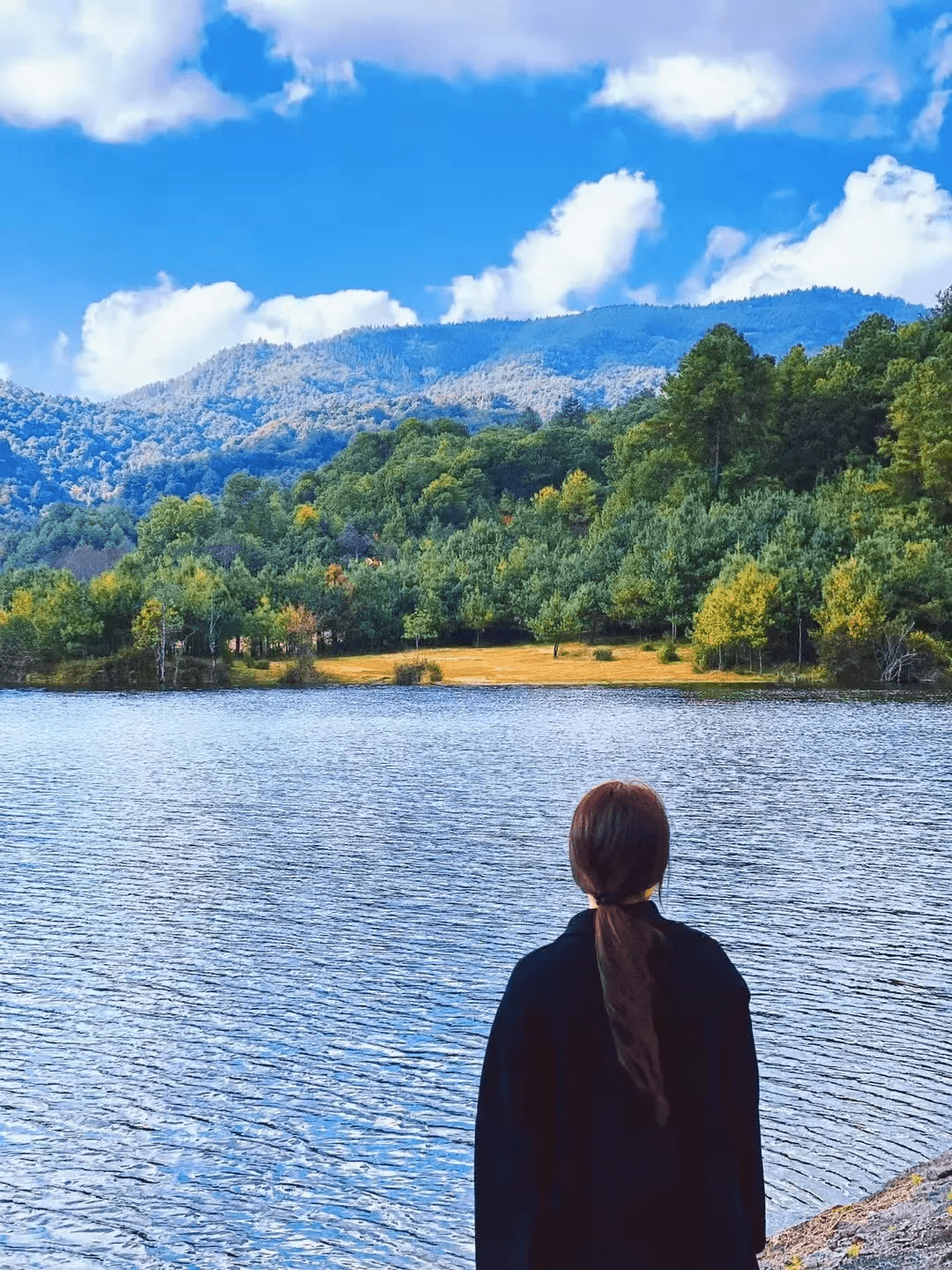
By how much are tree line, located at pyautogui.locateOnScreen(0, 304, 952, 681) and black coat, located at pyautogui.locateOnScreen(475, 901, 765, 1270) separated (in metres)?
93.3

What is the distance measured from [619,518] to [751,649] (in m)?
45.0

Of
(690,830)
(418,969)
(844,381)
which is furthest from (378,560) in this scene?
(418,969)

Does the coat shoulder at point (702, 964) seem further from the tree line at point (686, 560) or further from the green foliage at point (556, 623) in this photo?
the green foliage at point (556, 623)

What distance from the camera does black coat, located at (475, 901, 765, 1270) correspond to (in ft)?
13.8

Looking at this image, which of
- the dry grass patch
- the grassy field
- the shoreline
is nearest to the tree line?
the shoreline

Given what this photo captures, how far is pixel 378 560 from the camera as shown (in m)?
161

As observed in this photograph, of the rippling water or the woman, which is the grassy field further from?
the woman

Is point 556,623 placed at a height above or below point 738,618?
above

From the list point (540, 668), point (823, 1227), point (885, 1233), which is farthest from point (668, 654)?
point (885, 1233)

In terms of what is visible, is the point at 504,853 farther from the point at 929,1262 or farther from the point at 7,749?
the point at 7,749

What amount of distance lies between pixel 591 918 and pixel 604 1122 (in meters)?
0.69

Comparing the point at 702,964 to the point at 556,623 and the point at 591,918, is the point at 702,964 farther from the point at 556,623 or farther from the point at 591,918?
the point at 556,623

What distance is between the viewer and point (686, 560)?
4589 inches

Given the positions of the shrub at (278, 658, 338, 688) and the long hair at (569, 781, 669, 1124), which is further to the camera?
the shrub at (278, 658, 338, 688)
